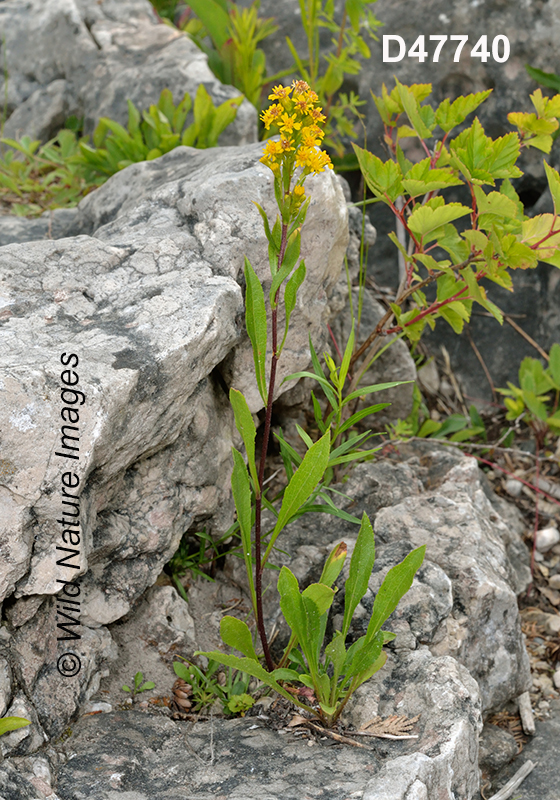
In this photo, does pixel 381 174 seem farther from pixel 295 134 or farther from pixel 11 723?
pixel 11 723

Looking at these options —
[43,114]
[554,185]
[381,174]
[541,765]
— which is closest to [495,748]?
[541,765]

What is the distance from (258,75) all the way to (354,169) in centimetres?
68

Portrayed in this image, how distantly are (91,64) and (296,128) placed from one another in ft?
8.79

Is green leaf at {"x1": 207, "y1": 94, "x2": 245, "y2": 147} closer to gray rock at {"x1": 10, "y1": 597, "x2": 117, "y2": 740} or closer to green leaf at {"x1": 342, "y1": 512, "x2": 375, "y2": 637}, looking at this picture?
green leaf at {"x1": 342, "y1": 512, "x2": 375, "y2": 637}

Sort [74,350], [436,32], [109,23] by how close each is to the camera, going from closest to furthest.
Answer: [74,350] → [436,32] → [109,23]

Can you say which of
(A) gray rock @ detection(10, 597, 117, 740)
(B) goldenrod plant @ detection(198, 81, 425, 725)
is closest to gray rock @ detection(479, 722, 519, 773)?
(B) goldenrod plant @ detection(198, 81, 425, 725)

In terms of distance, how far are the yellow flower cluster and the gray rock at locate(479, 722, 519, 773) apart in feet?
5.63

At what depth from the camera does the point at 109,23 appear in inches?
152

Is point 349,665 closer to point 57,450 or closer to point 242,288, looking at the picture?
point 57,450

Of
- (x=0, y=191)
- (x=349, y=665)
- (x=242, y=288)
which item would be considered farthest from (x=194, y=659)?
(x=0, y=191)

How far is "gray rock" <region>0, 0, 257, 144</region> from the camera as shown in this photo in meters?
3.43

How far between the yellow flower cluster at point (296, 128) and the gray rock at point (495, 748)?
5.63ft

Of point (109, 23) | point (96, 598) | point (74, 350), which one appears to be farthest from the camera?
point (109, 23)

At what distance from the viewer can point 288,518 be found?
180 centimetres
